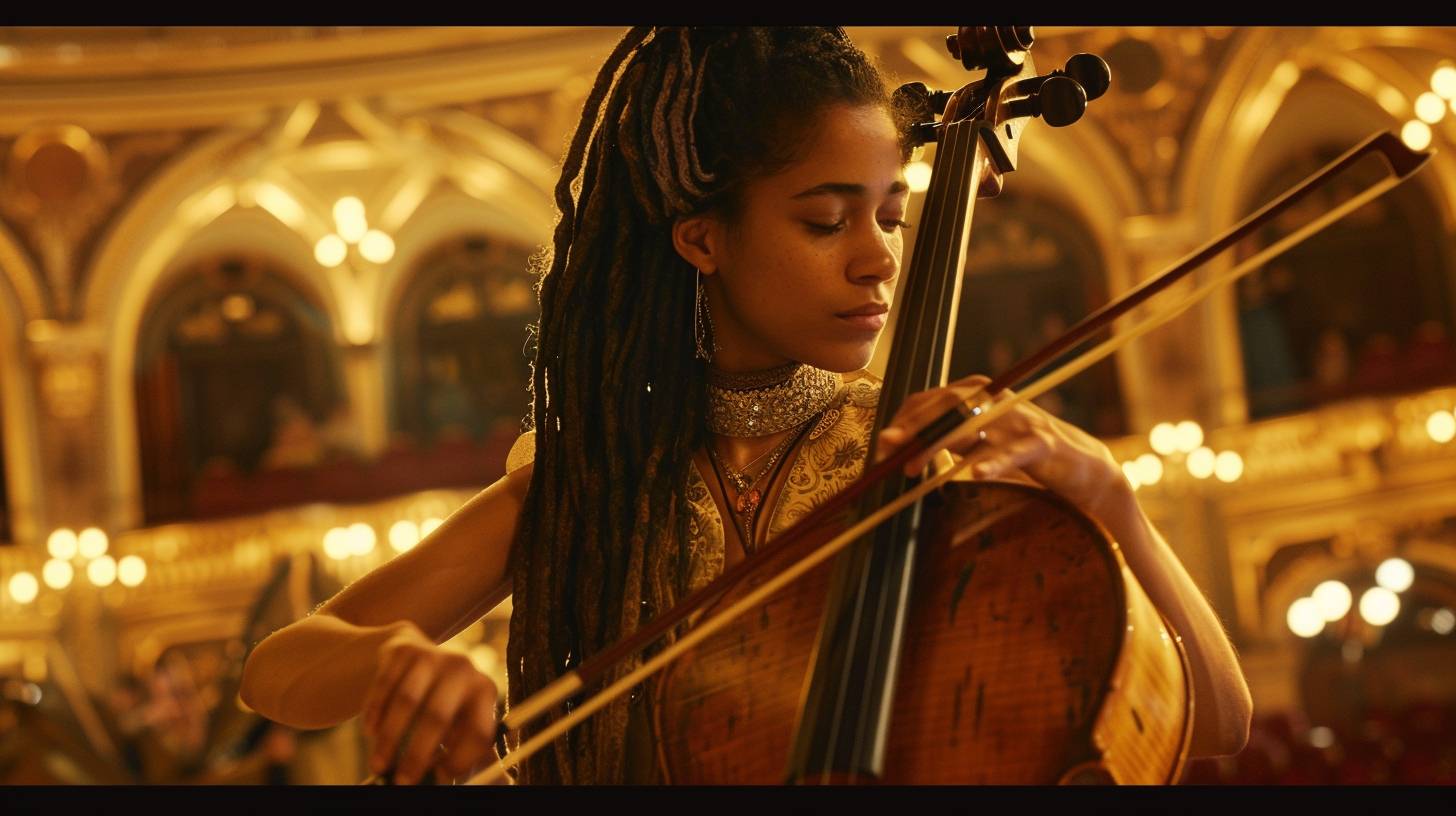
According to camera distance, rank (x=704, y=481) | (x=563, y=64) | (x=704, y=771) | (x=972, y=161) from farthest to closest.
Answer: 1. (x=563, y=64)
2. (x=704, y=481)
3. (x=972, y=161)
4. (x=704, y=771)

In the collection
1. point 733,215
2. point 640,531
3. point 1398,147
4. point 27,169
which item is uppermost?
point 27,169

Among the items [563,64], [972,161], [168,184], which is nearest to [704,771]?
[972,161]

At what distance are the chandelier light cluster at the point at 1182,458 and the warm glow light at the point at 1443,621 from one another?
1.34 m

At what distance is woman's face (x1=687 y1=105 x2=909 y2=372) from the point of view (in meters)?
1.69

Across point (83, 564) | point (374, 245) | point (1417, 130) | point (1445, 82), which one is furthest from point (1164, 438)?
point (83, 564)

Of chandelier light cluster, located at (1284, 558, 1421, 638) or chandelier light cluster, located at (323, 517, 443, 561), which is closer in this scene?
chandelier light cluster, located at (1284, 558, 1421, 638)

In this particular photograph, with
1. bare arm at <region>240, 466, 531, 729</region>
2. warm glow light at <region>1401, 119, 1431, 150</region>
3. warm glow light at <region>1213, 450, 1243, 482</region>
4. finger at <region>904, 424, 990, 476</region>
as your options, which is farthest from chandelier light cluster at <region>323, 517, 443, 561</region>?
finger at <region>904, 424, 990, 476</region>

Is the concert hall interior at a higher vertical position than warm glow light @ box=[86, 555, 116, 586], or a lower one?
higher

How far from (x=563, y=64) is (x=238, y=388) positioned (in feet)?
10.8

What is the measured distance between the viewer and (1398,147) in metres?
1.44

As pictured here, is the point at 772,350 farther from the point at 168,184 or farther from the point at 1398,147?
the point at 168,184

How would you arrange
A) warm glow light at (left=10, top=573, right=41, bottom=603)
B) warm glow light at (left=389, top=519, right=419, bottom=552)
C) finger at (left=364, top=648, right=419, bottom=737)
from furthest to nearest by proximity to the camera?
1. warm glow light at (left=10, top=573, right=41, bottom=603)
2. warm glow light at (left=389, top=519, right=419, bottom=552)
3. finger at (left=364, top=648, right=419, bottom=737)

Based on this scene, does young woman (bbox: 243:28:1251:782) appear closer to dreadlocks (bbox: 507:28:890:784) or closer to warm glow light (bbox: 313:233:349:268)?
dreadlocks (bbox: 507:28:890:784)

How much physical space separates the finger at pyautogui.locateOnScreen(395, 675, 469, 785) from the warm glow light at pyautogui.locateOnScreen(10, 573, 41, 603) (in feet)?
33.8
